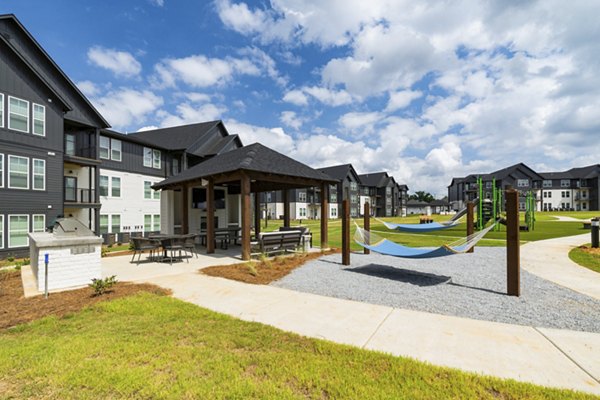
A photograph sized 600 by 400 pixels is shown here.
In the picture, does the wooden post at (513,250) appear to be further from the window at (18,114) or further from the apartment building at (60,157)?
the window at (18,114)

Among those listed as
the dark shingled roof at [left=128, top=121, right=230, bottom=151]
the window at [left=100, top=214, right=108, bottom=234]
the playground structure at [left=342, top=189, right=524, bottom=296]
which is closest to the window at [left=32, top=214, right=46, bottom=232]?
the window at [left=100, top=214, right=108, bottom=234]

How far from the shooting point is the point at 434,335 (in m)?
4.08

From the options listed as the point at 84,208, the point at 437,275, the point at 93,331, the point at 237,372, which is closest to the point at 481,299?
the point at 437,275

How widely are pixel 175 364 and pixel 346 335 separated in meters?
2.28

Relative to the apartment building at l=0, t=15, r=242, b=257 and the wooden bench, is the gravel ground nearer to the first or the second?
the wooden bench

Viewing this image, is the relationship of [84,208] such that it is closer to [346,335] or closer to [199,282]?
[199,282]

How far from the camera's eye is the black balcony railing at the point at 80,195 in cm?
1780

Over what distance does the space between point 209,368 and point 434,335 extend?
311cm

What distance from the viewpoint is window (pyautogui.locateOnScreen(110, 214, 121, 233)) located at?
2027 centimetres

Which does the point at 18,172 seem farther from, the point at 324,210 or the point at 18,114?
the point at 324,210

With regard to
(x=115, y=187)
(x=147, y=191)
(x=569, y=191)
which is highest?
(x=569, y=191)

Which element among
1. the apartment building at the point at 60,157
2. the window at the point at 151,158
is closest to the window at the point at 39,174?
the apartment building at the point at 60,157

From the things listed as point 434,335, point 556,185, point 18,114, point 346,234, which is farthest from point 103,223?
point 556,185

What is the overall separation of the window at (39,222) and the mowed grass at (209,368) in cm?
1381
